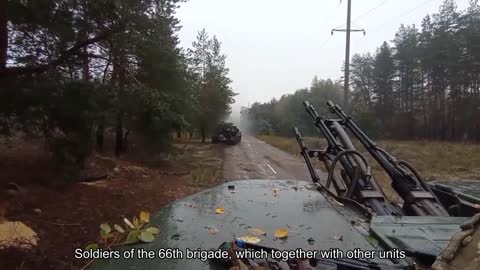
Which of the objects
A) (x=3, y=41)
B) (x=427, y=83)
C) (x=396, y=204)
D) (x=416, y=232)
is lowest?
(x=396, y=204)

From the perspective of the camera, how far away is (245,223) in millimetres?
2514

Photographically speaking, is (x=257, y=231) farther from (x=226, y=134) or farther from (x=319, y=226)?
(x=226, y=134)

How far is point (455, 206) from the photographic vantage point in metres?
3.14

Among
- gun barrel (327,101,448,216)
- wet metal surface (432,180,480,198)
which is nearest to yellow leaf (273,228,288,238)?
gun barrel (327,101,448,216)

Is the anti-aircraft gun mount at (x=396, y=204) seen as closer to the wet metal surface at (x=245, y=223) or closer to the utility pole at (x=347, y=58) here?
the wet metal surface at (x=245, y=223)

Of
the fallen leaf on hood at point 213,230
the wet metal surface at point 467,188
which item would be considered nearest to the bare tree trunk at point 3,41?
the fallen leaf on hood at point 213,230

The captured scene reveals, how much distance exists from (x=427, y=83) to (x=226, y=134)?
24180 millimetres

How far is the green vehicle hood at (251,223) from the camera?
2.08 meters

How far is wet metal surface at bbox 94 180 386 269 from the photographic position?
2.09m

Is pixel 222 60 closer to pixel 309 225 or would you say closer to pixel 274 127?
pixel 274 127

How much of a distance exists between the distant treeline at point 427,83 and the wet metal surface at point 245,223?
38.1 meters

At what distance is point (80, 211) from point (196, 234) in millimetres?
7221

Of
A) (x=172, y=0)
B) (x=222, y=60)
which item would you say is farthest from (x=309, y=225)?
(x=222, y=60)

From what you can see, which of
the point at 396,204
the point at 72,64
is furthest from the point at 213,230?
the point at 72,64
